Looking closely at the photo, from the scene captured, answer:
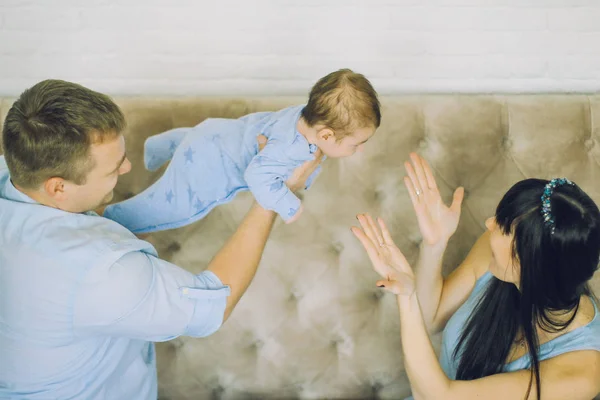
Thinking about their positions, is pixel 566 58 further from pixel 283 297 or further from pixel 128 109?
pixel 128 109

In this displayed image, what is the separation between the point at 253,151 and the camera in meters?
Result: 1.49

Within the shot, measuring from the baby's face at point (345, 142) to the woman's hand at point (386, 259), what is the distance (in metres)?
0.21

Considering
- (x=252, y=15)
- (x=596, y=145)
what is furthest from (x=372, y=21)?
(x=596, y=145)

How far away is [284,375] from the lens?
1.75 metres

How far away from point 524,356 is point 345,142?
718 millimetres

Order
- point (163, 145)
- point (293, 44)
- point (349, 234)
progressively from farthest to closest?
point (293, 44) → point (349, 234) → point (163, 145)

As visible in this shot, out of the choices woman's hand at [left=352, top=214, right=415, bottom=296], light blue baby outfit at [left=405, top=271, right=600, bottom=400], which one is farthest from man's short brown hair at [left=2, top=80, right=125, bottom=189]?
light blue baby outfit at [left=405, top=271, right=600, bottom=400]

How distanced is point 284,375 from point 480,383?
681 mm

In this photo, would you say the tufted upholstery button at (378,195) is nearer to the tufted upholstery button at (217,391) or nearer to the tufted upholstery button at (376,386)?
the tufted upholstery button at (376,386)

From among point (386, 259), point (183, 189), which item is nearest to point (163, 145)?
point (183, 189)

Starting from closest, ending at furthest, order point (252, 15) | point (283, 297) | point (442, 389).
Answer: point (442, 389) < point (283, 297) < point (252, 15)

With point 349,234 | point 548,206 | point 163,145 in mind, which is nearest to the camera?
point 548,206

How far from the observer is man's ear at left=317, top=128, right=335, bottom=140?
1.37 meters

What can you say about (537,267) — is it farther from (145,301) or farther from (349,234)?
(145,301)
